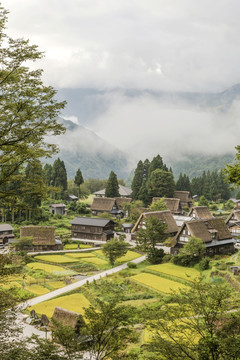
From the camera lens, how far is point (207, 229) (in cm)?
4541

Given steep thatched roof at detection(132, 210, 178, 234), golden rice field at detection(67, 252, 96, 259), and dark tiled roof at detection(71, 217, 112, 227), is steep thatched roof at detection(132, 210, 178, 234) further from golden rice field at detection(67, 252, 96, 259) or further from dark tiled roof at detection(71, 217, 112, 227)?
golden rice field at detection(67, 252, 96, 259)

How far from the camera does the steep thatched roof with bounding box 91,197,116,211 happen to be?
71562 millimetres

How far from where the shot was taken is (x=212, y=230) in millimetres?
45438

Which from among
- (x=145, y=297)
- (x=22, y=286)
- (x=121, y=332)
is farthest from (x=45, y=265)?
(x=121, y=332)

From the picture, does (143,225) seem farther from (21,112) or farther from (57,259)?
(21,112)

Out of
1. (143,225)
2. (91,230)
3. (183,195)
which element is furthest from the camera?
(183,195)

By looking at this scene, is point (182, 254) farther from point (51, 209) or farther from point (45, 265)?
point (51, 209)

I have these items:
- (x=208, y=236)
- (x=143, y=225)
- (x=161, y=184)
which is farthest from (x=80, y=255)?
(x=161, y=184)

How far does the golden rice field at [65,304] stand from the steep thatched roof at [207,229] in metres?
20.2

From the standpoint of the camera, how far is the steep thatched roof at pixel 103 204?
2817 inches

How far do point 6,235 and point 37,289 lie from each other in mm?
20910

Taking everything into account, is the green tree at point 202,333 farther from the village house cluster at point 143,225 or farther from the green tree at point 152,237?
the village house cluster at point 143,225

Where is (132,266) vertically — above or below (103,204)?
below

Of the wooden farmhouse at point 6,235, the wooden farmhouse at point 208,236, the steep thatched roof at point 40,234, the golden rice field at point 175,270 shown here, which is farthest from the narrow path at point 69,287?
the wooden farmhouse at point 6,235
